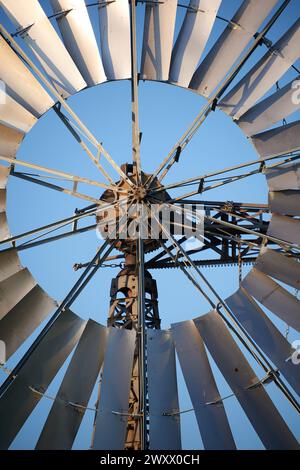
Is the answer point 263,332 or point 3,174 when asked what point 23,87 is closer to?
point 3,174

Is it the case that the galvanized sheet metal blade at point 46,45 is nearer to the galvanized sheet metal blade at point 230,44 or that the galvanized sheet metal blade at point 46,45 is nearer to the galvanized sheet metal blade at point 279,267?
the galvanized sheet metal blade at point 230,44

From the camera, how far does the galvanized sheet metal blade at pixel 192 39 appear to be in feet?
40.8

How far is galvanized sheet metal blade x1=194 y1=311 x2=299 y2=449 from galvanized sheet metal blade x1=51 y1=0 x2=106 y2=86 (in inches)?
206

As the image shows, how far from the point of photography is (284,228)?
1191 centimetres

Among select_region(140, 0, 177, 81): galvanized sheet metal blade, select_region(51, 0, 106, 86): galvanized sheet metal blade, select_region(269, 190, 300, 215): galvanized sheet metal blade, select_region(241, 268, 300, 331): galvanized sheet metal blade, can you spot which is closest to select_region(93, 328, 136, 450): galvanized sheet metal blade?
select_region(241, 268, 300, 331): galvanized sheet metal blade

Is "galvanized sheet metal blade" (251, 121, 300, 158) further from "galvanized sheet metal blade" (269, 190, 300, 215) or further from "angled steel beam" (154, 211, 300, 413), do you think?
"angled steel beam" (154, 211, 300, 413)

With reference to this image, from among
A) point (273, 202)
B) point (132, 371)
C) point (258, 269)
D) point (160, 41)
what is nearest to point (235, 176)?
point (273, 202)

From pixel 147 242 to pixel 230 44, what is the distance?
14.1 ft

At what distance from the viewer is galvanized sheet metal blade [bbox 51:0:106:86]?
12.3 metres

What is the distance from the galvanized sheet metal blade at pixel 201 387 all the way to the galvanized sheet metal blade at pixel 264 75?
429 cm

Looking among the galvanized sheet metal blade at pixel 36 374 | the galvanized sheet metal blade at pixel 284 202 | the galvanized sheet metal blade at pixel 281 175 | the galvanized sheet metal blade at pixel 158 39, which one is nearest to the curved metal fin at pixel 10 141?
the galvanized sheet metal blade at pixel 158 39

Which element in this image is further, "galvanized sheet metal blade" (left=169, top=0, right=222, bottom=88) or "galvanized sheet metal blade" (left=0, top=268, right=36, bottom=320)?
"galvanized sheet metal blade" (left=169, top=0, right=222, bottom=88)

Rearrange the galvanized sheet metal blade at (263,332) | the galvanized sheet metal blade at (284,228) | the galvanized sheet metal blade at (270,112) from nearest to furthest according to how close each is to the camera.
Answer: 1. the galvanized sheet metal blade at (263,332)
2. the galvanized sheet metal blade at (284,228)
3. the galvanized sheet metal blade at (270,112)
